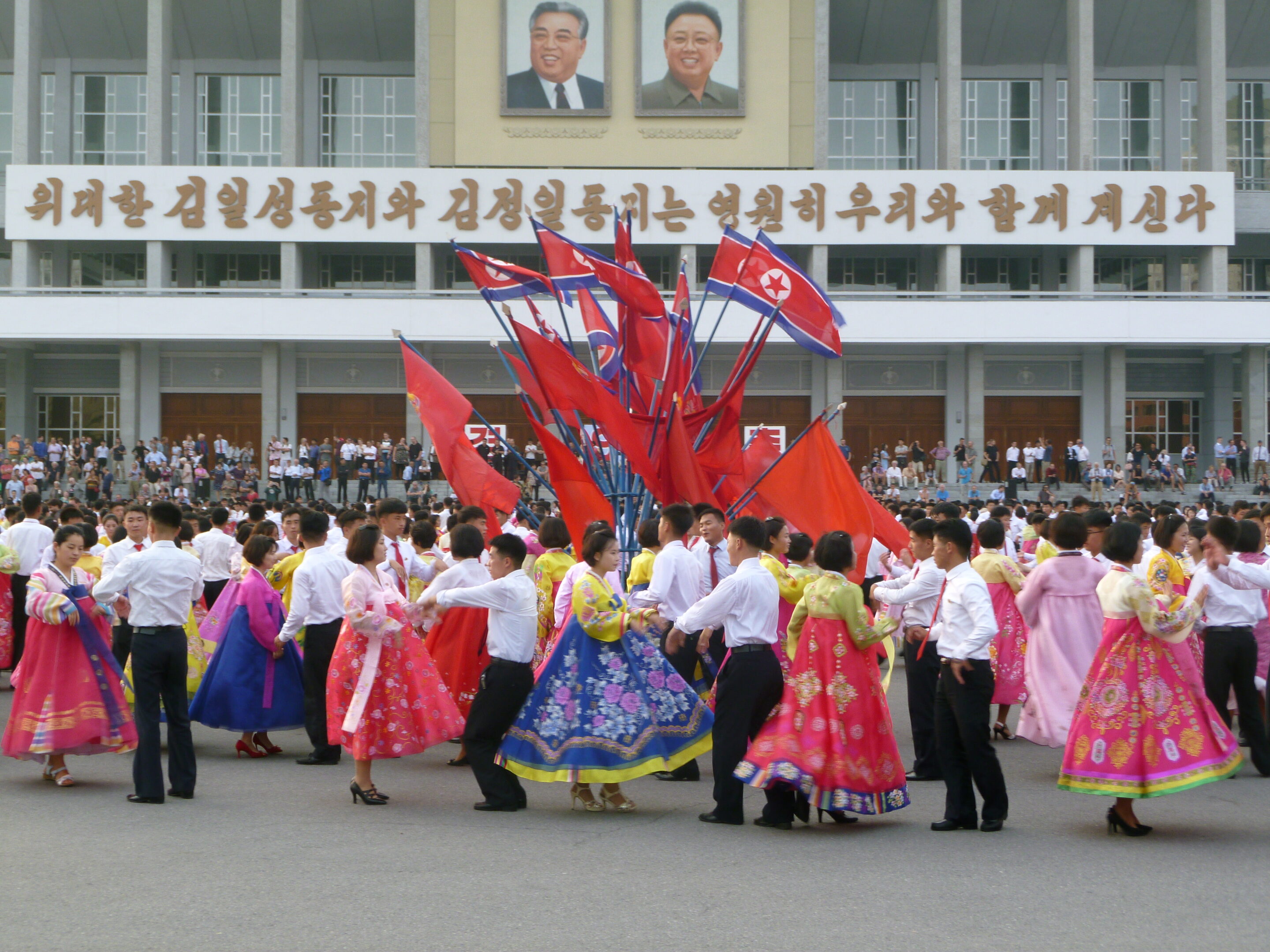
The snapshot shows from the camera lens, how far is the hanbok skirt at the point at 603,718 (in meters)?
6.57

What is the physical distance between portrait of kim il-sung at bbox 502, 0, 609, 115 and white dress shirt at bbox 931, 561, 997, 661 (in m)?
28.6

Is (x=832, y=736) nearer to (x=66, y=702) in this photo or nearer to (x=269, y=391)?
(x=66, y=702)

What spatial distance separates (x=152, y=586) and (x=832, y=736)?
141 inches

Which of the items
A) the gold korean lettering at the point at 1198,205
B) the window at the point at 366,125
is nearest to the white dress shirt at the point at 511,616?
the gold korean lettering at the point at 1198,205

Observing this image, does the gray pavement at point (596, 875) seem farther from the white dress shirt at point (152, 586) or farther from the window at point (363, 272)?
the window at point (363, 272)

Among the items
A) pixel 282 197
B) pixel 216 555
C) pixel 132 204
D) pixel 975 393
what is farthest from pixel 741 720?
pixel 132 204

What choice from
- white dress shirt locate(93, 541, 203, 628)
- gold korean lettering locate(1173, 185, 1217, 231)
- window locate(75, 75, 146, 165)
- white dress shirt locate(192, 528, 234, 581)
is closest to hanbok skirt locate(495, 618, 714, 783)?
white dress shirt locate(93, 541, 203, 628)

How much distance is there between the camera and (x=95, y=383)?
35344 millimetres

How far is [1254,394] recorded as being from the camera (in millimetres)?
33656

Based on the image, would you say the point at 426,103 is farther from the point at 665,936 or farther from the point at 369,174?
the point at 665,936

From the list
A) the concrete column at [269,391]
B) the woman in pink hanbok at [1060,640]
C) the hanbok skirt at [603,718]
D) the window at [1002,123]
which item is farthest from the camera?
the window at [1002,123]

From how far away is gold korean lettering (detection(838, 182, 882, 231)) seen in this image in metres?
33.0

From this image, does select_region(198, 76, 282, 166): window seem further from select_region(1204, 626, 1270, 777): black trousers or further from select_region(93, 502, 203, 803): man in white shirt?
select_region(1204, 626, 1270, 777): black trousers

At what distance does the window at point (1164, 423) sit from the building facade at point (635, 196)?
8cm
